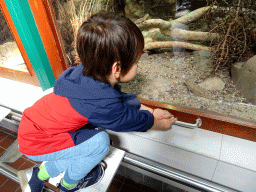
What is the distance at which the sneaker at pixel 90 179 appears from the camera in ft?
2.85

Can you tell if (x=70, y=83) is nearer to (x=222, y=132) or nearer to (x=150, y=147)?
(x=150, y=147)

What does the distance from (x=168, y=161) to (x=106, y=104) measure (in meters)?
0.69

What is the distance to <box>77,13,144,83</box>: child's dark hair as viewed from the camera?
1.92 ft

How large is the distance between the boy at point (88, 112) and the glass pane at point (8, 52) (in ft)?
3.09

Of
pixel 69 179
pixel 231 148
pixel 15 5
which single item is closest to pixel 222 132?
pixel 231 148

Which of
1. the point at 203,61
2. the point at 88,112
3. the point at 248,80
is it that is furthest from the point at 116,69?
the point at 248,80

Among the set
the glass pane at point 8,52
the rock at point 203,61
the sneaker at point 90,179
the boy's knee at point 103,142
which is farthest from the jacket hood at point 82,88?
the glass pane at point 8,52

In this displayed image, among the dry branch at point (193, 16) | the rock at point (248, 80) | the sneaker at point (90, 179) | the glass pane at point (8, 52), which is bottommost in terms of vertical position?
the sneaker at point (90, 179)

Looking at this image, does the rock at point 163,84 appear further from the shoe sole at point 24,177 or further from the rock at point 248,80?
the shoe sole at point 24,177

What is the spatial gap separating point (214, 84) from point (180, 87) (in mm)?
203

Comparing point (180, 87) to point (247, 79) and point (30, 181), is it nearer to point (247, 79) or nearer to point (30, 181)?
point (247, 79)

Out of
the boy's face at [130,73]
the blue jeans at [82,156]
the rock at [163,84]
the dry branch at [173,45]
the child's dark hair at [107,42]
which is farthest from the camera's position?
the rock at [163,84]

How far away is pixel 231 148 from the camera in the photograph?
38.3 inches

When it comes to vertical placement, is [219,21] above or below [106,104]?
above
